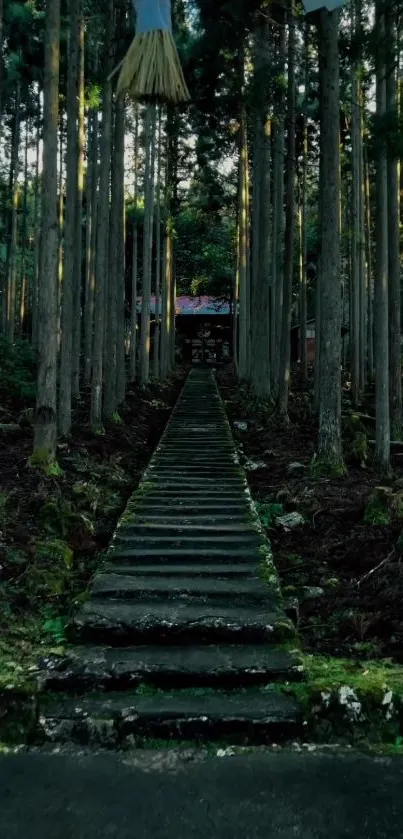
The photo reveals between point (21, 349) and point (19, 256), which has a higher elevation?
point (19, 256)

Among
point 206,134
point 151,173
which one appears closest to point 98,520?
point 151,173

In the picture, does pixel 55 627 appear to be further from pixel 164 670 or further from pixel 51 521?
pixel 51 521

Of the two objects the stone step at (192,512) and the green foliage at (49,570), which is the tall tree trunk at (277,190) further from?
the green foliage at (49,570)

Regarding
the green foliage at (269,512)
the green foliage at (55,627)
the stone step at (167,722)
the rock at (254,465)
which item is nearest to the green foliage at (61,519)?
the green foliage at (55,627)

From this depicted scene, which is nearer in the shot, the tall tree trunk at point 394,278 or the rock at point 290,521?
the rock at point 290,521

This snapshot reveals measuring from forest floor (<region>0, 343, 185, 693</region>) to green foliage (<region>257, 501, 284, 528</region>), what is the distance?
1.78 metres

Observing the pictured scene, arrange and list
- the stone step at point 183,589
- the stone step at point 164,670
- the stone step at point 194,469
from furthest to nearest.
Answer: the stone step at point 194,469
the stone step at point 183,589
the stone step at point 164,670

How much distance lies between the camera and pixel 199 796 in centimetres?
291

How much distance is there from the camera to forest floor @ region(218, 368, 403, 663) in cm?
471

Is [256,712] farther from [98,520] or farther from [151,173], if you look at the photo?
[151,173]

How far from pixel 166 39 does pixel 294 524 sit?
5076 millimetres

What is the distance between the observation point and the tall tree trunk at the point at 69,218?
1017 centimetres

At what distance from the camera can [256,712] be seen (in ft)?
11.6

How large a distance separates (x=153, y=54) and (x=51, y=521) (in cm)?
455
